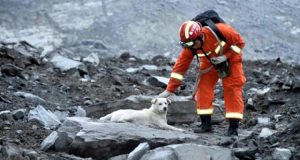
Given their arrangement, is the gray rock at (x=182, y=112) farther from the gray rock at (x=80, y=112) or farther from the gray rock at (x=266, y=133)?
the gray rock at (x=266, y=133)

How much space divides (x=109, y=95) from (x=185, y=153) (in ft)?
16.3

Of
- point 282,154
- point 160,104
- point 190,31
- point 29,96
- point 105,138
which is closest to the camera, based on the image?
point 282,154

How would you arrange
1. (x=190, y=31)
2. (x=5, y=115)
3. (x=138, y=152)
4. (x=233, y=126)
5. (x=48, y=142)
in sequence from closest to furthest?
(x=138, y=152) → (x=48, y=142) → (x=190, y=31) → (x=233, y=126) → (x=5, y=115)

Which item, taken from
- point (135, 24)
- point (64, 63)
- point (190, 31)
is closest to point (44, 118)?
point (190, 31)

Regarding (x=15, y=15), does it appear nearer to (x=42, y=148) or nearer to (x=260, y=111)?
(x=260, y=111)

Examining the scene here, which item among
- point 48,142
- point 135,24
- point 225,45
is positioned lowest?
point 135,24

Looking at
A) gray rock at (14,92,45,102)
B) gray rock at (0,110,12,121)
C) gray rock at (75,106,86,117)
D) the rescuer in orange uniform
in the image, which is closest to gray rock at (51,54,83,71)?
gray rock at (14,92,45,102)

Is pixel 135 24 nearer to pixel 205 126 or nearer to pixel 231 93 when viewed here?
pixel 205 126

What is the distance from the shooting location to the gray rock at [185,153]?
17.4 feet

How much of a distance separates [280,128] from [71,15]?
12.6 meters

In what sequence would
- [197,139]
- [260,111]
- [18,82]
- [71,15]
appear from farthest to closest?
1. [71,15]
2. [18,82]
3. [260,111]
4. [197,139]

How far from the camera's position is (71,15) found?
1923cm

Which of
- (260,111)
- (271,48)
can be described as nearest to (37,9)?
(271,48)

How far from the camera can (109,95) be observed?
10.2 meters
